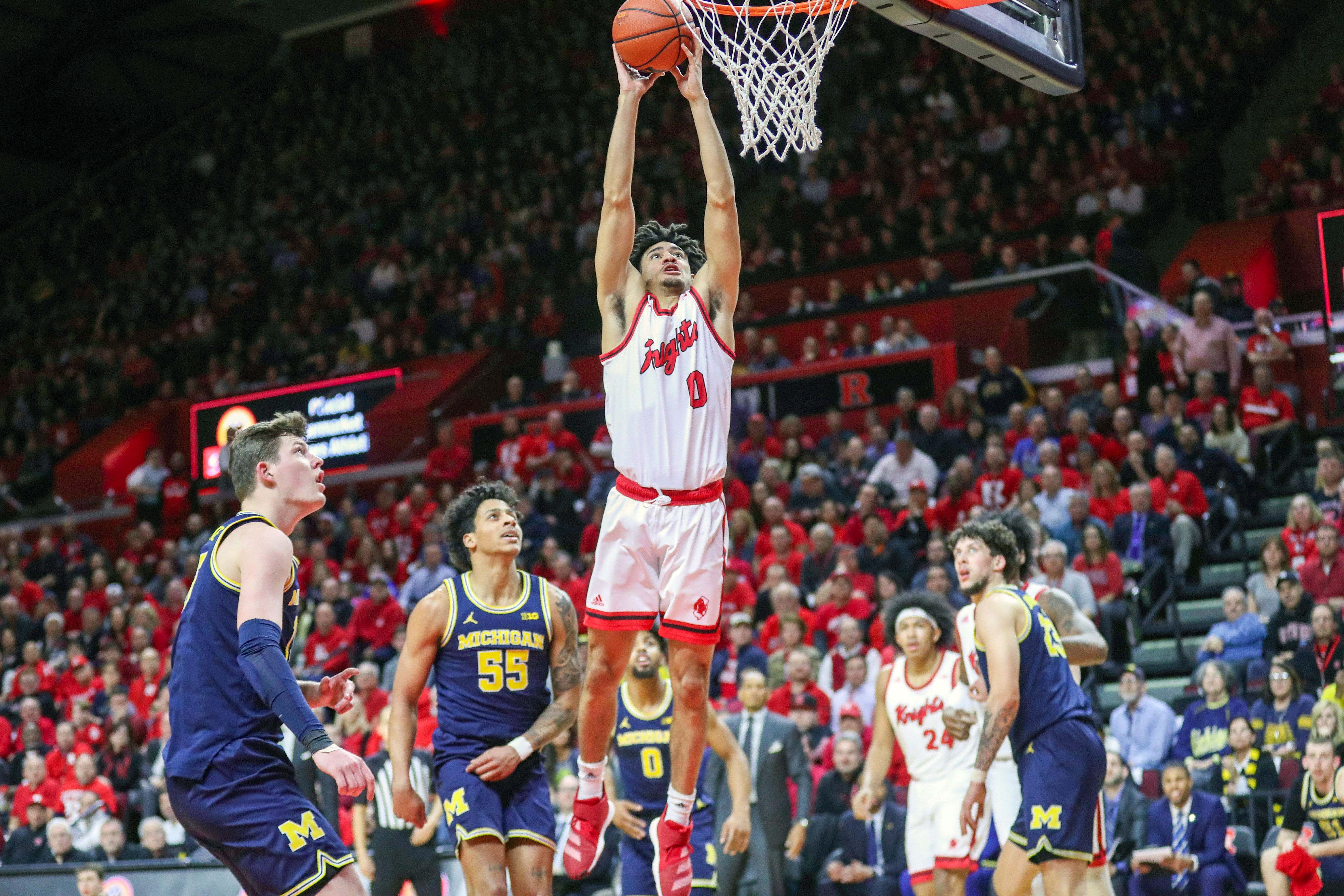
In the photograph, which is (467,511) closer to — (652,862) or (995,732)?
(652,862)

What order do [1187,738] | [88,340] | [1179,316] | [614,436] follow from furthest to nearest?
[88,340] → [1179,316] → [1187,738] → [614,436]

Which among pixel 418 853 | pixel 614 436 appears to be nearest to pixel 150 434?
pixel 418 853

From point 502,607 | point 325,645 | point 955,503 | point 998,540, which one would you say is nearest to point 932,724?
point 998,540

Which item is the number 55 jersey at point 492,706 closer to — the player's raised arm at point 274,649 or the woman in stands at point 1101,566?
the player's raised arm at point 274,649

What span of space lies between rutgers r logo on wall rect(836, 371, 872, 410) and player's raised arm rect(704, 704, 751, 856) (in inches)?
313

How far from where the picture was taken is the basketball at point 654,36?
223 inches

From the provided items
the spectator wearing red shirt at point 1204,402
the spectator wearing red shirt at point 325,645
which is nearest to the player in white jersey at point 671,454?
the spectator wearing red shirt at point 1204,402

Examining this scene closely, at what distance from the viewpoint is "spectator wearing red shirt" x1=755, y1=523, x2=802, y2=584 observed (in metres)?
13.2

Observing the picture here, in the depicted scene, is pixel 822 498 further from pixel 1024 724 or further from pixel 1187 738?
pixel 1024 724

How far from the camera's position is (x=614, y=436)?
19.7ft

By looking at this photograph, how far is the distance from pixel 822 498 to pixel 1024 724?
295 inches

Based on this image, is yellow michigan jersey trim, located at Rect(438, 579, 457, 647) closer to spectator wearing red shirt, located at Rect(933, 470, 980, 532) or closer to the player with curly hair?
the player with curly hair

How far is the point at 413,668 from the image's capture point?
653 cm

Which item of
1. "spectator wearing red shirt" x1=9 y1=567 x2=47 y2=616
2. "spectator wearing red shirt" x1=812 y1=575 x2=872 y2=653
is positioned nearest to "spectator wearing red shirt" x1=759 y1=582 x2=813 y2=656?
"spectator wearing red shirt" x1=812 y1=575 x2=872 y2=653
